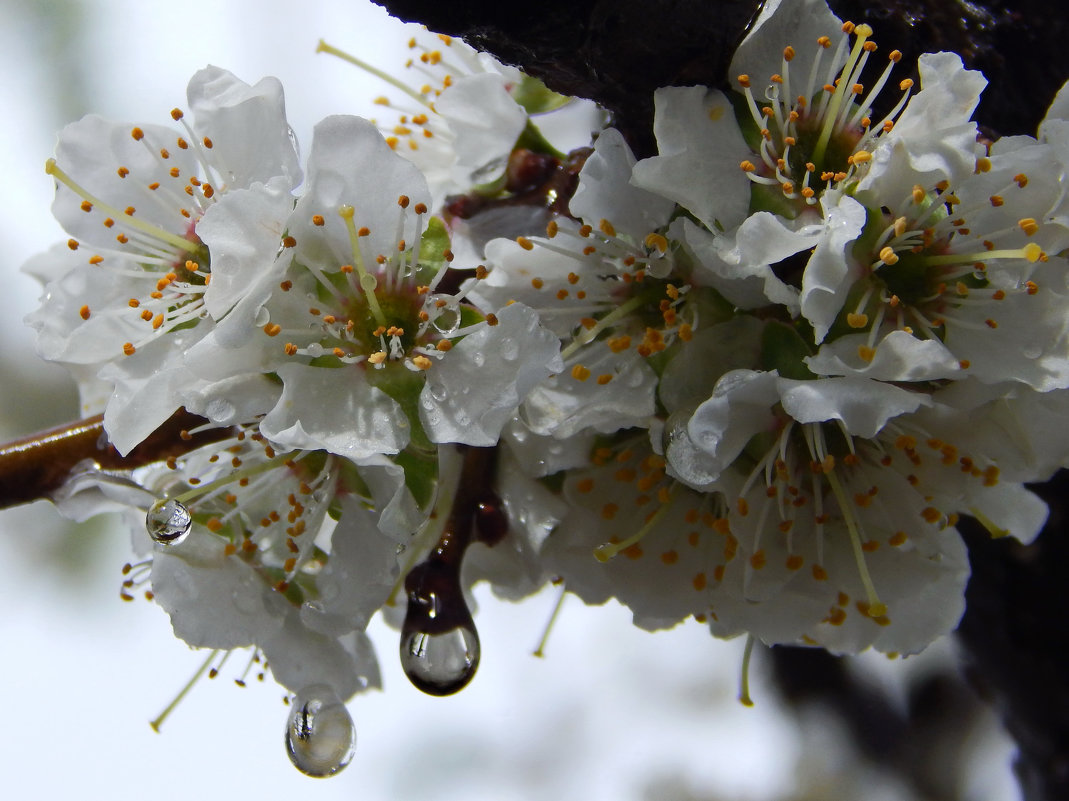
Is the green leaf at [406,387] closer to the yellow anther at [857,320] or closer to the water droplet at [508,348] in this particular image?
the water droplet at [508,348]

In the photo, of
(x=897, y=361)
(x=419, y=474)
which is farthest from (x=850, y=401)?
(x=419, y=474)

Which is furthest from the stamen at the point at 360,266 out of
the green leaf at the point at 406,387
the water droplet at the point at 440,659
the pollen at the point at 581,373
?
the water droplet at the point at 440,659

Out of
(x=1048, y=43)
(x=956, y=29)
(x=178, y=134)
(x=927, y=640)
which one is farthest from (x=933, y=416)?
(x=178, y=134)

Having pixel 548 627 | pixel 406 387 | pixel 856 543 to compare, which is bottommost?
pixel 548 627

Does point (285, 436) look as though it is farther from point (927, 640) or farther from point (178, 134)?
point (927, 640)

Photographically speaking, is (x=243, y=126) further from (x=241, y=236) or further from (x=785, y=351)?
(x=785, y=351)
